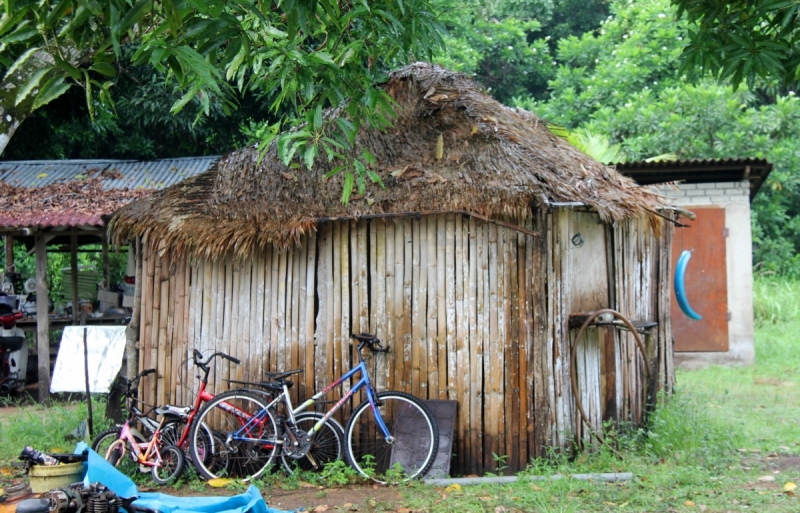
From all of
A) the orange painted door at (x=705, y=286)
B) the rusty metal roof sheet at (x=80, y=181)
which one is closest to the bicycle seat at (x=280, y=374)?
the rusty metal roof sheet at (x=80, y=181)

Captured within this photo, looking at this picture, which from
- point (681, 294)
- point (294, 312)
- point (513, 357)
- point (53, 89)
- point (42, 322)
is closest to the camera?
point (53, 89)

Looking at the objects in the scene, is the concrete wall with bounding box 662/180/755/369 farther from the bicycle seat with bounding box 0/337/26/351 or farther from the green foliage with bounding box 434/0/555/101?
the bicycle seat with bounding box 0/337/26/351

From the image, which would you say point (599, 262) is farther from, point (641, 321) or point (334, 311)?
point (334, 311)

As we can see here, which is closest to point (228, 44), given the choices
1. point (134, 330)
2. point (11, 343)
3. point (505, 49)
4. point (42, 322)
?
point (134, 330)

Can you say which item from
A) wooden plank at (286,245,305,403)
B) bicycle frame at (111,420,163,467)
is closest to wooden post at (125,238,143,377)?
bicycle frame at (111,420,163,467)

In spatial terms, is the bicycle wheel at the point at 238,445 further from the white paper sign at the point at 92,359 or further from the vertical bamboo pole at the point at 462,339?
the vertical bamboo pole at the point at 462,339

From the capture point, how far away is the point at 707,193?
39.1 ft

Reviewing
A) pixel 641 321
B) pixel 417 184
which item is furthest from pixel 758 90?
pixel 417 184

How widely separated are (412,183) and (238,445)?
102 inches

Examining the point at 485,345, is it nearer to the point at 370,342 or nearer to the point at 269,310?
the point at 370,342

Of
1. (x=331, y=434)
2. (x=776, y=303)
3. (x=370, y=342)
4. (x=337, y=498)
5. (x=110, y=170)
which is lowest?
(x=337, y=498)

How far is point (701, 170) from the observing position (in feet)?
36.7

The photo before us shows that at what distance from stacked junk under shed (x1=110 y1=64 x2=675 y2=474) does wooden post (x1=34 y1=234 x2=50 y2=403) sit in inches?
151

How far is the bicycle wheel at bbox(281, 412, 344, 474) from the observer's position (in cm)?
662
